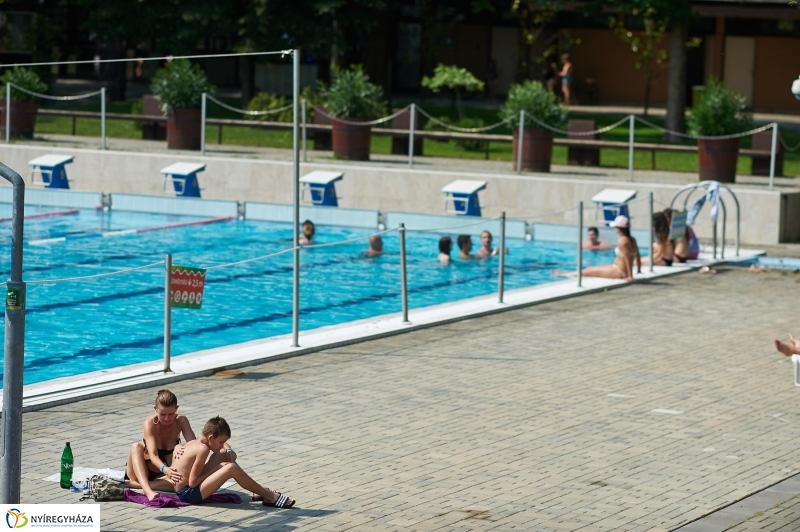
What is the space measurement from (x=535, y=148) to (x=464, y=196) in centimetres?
207

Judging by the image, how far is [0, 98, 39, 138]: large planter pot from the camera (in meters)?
29.8

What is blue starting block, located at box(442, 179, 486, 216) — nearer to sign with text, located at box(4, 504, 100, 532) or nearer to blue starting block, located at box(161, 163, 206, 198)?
blue starting block, located at box(161, 163, 206, 198)

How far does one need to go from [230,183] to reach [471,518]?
19.3 metres

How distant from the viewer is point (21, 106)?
2981 cm

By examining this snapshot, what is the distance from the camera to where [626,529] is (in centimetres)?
832

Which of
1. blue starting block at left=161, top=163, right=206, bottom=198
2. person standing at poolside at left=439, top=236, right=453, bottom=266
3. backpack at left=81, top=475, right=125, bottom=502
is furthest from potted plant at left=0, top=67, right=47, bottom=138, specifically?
backpack at left=81, top=475, right=125, bottom=502

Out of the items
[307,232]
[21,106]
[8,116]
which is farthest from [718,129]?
[21,106]

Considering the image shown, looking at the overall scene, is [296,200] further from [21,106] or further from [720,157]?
[21,106]

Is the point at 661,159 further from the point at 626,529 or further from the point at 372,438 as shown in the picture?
the point at 626,529

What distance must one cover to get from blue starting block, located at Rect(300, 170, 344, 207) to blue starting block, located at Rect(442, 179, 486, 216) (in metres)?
2.14

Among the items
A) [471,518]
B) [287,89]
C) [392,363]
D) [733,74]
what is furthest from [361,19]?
[471,518]

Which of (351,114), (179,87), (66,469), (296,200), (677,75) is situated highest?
(677,75)

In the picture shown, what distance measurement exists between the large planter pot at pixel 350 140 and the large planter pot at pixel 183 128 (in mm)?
3083
